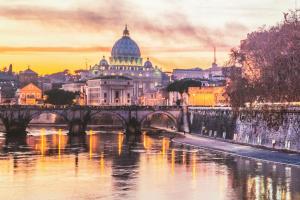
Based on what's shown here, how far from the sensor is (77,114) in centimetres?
14250

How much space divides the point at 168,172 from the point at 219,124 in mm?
48781

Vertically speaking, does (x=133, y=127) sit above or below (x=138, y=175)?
above

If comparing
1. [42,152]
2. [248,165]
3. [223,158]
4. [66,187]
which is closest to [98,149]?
[42,152]

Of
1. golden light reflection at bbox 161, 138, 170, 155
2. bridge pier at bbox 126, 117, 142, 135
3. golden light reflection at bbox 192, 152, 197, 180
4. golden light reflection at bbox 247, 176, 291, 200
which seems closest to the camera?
golden light reflection at bbox 247, 176, 291, 200

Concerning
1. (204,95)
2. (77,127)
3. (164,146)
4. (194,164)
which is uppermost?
(204,95)

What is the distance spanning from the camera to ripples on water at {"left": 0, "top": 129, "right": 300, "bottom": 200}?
5362 cm

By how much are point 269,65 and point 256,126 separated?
26.0 ft

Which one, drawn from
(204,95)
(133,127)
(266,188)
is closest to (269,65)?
(266,188)

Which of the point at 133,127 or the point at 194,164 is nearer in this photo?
the point at 194,164

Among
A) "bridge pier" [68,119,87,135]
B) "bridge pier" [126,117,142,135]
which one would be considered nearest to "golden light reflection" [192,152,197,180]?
"bridge pier" [68,119,87,135]

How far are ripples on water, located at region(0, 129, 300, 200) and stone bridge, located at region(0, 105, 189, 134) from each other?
41425 mm

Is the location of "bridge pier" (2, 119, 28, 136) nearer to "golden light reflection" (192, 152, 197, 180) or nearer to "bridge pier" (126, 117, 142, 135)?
"bridge pier" (126, 117, 142, 135)

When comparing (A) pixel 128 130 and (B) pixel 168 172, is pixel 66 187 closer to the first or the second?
(B) pixel 168 172

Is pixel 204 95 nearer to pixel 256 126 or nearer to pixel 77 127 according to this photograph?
pixel 77 127
